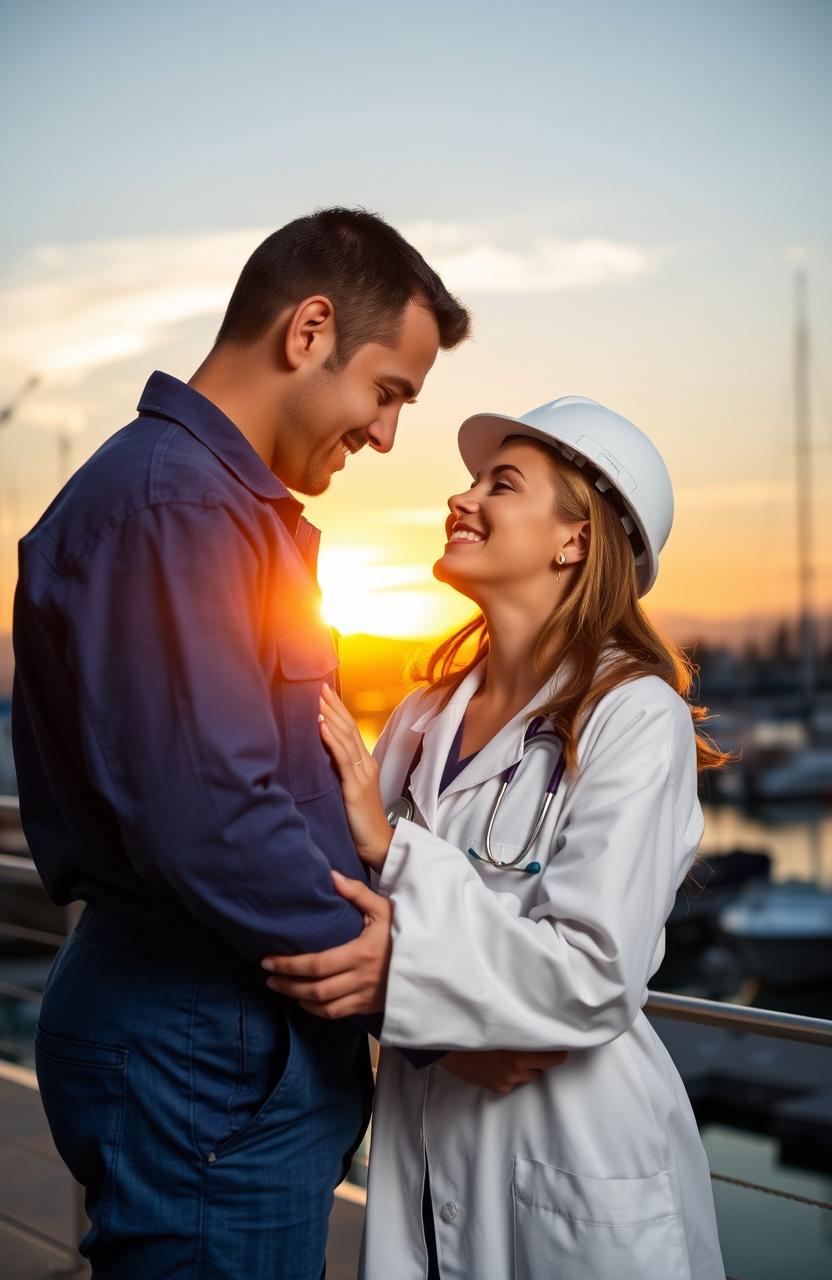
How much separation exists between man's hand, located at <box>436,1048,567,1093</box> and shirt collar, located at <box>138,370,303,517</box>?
67 centimetres

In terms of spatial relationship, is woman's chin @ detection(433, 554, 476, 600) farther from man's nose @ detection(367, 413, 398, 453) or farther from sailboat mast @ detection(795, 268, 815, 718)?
sailboat mast @ detection(795, 268, 815, 718)

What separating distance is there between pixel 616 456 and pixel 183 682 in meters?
0.76

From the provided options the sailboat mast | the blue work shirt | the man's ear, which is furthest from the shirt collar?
the sailboat mast

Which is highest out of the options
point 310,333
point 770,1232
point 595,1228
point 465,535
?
point 310,333

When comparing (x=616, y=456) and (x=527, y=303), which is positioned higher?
(x=527, y=303)

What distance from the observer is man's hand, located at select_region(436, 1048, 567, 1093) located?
1293 millimetres

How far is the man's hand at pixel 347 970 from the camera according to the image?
3.73 feet

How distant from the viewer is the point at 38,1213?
8.89ft

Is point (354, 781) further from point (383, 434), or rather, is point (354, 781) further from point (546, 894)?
point (383, 434)

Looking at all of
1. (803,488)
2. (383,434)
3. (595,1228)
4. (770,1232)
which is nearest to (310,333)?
(383,434)

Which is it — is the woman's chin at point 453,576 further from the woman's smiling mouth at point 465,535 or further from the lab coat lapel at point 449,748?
the lab coat lapel at point 449,748

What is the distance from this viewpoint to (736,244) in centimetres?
3284

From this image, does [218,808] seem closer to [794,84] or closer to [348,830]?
[348,830]

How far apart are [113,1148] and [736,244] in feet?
115
